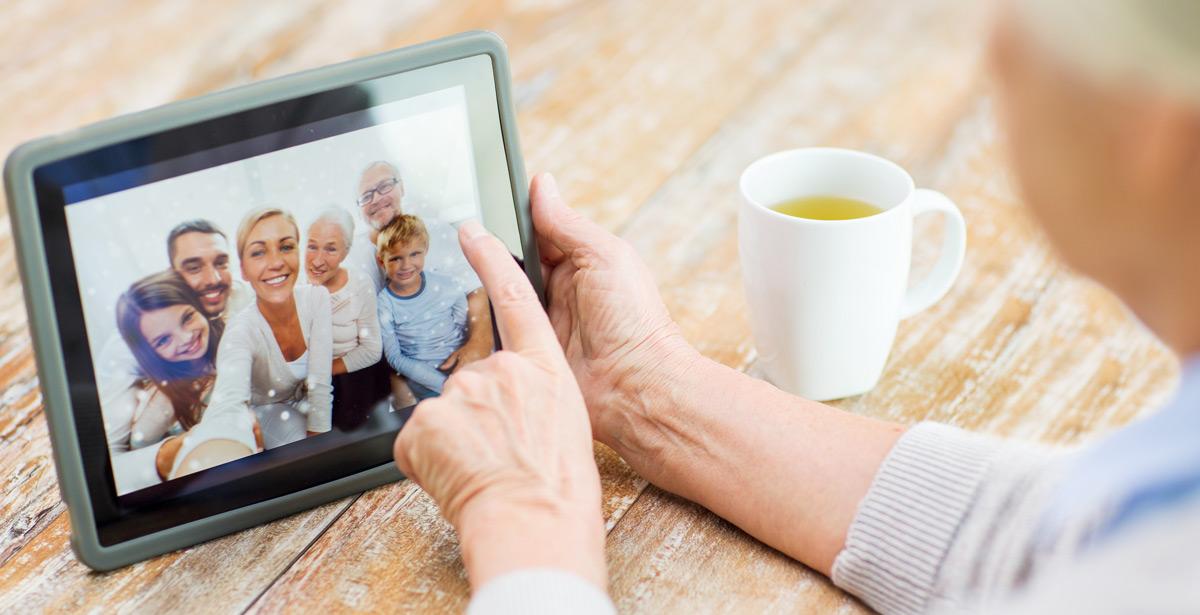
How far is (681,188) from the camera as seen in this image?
Answer: 1244 millimetres

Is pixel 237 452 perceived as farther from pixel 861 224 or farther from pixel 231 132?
pixel 861 224

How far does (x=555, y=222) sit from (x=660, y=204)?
372 millimetres

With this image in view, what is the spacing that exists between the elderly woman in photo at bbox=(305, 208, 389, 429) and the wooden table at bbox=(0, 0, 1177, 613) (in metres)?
0.09

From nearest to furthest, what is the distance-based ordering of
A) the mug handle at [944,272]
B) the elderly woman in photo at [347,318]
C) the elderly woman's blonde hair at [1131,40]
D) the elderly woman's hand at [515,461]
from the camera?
Result: the elderly woman's blonde hair at [1131,40], the elderly woman's hand at [515,461], the elderly woman in photo at [347,318], the mug handle at [944,272]

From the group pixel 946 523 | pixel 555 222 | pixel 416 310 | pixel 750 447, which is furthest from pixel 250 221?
pixel 946 523

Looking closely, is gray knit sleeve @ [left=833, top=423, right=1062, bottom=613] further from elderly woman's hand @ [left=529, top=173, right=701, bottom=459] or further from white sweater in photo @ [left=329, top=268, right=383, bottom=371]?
white sweater in photo @ [left=329, top=268, right=383, bottom=371]

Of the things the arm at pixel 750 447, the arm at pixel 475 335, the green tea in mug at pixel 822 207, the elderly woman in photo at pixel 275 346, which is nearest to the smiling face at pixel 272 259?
the elderly woman in photo at pixel 275 346

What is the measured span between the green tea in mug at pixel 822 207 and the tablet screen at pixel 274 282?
27cm

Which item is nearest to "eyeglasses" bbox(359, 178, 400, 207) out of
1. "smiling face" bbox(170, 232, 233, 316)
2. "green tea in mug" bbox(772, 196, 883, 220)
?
"smiling face" bbox(170, 232, 233, 316)

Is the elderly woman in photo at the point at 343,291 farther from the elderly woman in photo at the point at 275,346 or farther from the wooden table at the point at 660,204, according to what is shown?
the wooden table at the point at 660,204

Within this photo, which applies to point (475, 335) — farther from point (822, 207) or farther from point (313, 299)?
point (822, 207)

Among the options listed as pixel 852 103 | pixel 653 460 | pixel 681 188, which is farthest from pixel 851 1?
pixel 653 460

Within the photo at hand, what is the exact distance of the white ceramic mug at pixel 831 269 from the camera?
86 centimetres

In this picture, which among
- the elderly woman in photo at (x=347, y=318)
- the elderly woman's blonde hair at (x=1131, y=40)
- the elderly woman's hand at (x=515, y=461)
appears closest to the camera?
the elderly woman's blonde hair at (x=1131, y=40)
